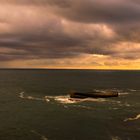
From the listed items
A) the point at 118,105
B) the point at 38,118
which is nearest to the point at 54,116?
the point at 38,118

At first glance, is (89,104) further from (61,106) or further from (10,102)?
(10,102)

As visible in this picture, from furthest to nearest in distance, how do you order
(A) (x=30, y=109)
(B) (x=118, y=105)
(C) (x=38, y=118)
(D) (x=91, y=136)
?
(B) (x=118, y=105)
(A) (x=30, y=109)
(C) (x=38, y=118)
(D) (x=91, y=136)

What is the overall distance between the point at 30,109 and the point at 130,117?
40.9m

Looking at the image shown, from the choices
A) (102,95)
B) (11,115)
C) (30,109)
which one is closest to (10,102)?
(30,109)

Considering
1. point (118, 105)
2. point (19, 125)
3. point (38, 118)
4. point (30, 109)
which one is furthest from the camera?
point (118, 105)

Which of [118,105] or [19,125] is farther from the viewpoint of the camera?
[118,105]

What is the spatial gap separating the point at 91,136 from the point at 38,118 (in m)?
26.0

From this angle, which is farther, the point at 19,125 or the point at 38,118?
the point at 38,118

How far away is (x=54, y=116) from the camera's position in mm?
96625

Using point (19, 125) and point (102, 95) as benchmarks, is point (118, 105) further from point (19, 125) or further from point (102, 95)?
point (19, 125)

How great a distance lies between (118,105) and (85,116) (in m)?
27.1

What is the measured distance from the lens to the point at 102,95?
14575 centimetres

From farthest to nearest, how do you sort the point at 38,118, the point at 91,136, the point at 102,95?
1. the point at 102,95
2. the point at 38,118
3. the point at 91,136

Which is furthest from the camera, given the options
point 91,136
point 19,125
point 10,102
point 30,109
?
point 10,102
